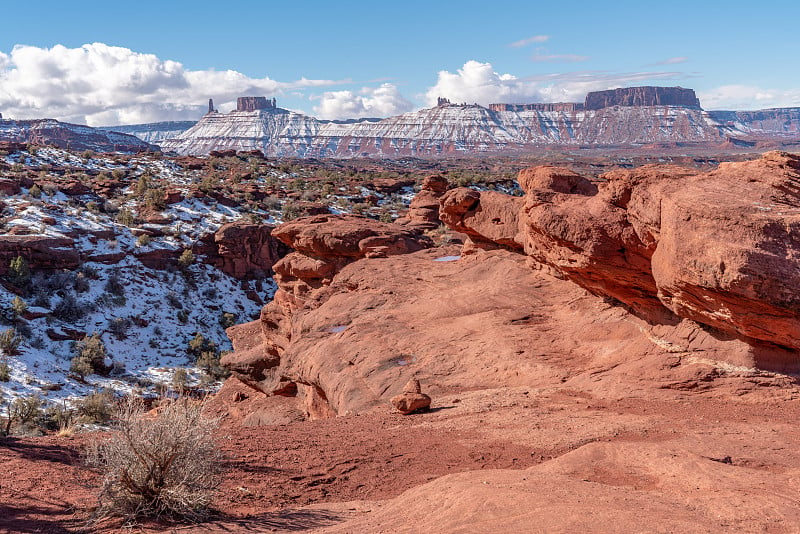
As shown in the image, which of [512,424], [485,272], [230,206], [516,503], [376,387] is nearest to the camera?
[516,503]

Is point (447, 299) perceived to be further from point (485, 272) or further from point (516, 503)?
point (516, 503)

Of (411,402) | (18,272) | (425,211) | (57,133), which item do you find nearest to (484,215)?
(411,402)

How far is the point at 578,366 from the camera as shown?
38.1ft

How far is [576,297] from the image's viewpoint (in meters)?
13.8

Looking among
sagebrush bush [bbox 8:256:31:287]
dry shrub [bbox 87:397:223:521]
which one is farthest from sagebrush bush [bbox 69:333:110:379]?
dry shrub [bbox 87:397:223:521]

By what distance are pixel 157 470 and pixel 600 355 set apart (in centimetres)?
784

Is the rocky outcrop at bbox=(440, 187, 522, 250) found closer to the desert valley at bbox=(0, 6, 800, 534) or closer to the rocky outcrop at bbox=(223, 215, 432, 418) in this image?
the desert valley at bbox=(0, 6, 800, 534)

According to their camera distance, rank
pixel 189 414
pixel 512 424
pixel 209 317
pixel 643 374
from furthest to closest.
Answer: pixel 209 317
pixel 643 374
pixel 512 424
pixel 189 414

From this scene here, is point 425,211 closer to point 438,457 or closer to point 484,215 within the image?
point 484,215

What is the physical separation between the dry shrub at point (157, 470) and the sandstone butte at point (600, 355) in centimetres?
135

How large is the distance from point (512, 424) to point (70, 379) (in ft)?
73.6

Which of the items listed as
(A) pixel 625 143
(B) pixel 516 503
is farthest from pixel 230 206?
(A) pixel 625 143

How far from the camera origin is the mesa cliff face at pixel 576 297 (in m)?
9.04

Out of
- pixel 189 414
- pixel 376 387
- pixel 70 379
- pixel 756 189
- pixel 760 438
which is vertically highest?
pixel 756 189
